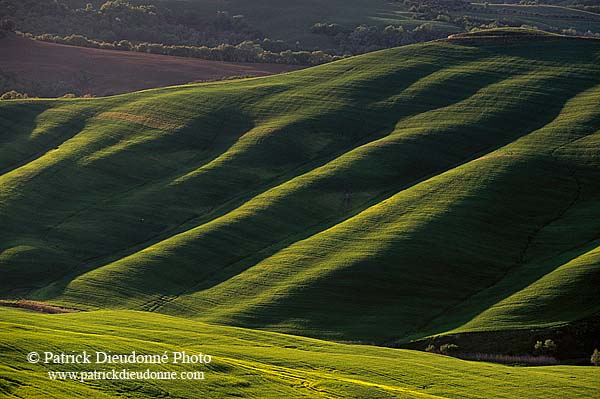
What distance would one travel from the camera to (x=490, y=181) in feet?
260

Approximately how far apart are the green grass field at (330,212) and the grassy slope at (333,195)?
0.22 metres

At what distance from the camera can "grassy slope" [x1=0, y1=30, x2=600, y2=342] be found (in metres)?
64.1

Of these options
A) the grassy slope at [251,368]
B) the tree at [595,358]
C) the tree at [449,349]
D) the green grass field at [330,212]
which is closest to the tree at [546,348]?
the green grass field at [330,212]

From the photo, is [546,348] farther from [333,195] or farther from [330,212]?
[333,195]

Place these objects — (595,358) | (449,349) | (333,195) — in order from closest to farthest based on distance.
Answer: (595,358) < (449,349) < (333,195)

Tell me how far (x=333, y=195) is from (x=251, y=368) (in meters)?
47.1

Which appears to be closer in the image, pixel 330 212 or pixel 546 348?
pixel 546 348

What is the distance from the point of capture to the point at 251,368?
1410 inches

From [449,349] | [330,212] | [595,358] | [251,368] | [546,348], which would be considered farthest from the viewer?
[330,212]

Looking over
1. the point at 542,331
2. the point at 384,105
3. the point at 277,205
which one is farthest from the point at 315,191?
the point at 542,331

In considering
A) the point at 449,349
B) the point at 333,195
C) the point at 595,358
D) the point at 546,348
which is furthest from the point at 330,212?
the point at 595,358

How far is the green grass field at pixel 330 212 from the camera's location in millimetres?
49281

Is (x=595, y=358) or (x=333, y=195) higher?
(x=333, y=195)

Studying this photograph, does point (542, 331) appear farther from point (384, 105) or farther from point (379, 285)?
point (384, 105)
